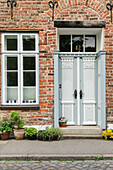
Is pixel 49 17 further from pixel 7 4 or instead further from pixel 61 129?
pixel 61 129

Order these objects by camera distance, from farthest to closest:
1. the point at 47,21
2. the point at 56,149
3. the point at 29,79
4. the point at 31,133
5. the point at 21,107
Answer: the point at 29,79 < the point at 47,21 < the point at 21,107 < the point at 31,133 < the point at 56,149

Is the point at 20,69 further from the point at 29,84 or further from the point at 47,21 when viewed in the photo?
the point at 47,21

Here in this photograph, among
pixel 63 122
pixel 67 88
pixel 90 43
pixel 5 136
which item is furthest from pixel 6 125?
pixel 90 43

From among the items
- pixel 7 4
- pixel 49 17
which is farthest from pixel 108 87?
pixel 7 4

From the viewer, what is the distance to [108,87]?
7.87m

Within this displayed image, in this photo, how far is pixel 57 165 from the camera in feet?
17.0

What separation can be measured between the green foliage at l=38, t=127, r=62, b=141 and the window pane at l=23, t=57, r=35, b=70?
7.50 feet

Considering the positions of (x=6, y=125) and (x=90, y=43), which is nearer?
A: (x=6, y=125)

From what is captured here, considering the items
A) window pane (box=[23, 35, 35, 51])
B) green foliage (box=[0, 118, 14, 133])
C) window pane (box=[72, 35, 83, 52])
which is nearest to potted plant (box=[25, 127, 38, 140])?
green foliage (box=[0, 118, 14, 133])

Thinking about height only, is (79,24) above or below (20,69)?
above

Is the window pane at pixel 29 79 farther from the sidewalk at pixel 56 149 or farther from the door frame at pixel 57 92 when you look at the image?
the sidewalk at pixel 56 149

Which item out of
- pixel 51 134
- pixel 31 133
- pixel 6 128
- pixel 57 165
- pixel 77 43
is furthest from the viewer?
pixel 77 43

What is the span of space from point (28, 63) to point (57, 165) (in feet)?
13.2

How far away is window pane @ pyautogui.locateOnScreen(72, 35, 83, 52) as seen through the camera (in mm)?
8391
